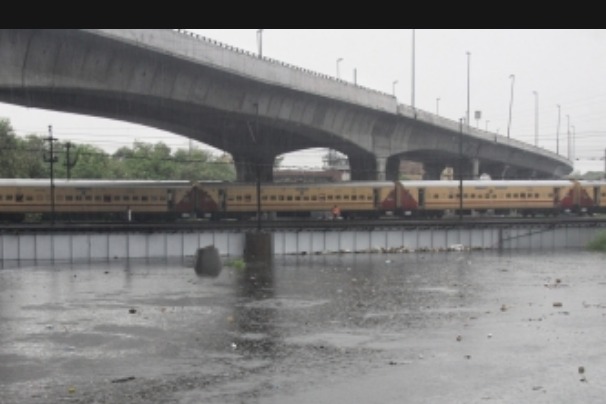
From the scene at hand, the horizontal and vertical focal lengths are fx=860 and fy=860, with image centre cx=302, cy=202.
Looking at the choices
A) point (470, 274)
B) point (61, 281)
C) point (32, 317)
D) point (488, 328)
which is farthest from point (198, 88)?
point (488, 328)

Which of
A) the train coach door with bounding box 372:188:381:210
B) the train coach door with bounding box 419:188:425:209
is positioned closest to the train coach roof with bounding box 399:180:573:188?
the train coach door with bounding box 419:188:425:209

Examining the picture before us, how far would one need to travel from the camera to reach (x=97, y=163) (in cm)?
11381

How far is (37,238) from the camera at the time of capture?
153 ft

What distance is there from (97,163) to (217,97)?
68.6 meters

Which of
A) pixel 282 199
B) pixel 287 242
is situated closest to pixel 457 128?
pixel 282 199

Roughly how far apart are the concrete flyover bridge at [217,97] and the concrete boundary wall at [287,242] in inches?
220

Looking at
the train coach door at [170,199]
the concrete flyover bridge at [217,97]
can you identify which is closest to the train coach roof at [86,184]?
the train coach door at [170,199]

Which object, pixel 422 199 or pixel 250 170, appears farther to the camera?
pixel 250 170

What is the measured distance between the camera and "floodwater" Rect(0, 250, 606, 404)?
15.5 m

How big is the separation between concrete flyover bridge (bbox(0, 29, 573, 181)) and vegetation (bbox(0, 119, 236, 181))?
17.4 meters

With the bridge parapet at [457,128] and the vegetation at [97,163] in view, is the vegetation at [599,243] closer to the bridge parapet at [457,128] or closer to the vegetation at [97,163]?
the bridge parapet at [457,128]

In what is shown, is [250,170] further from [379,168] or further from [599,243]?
[599,243]

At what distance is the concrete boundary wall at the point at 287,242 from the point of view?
46562 mm

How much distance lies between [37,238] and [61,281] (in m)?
12.2
